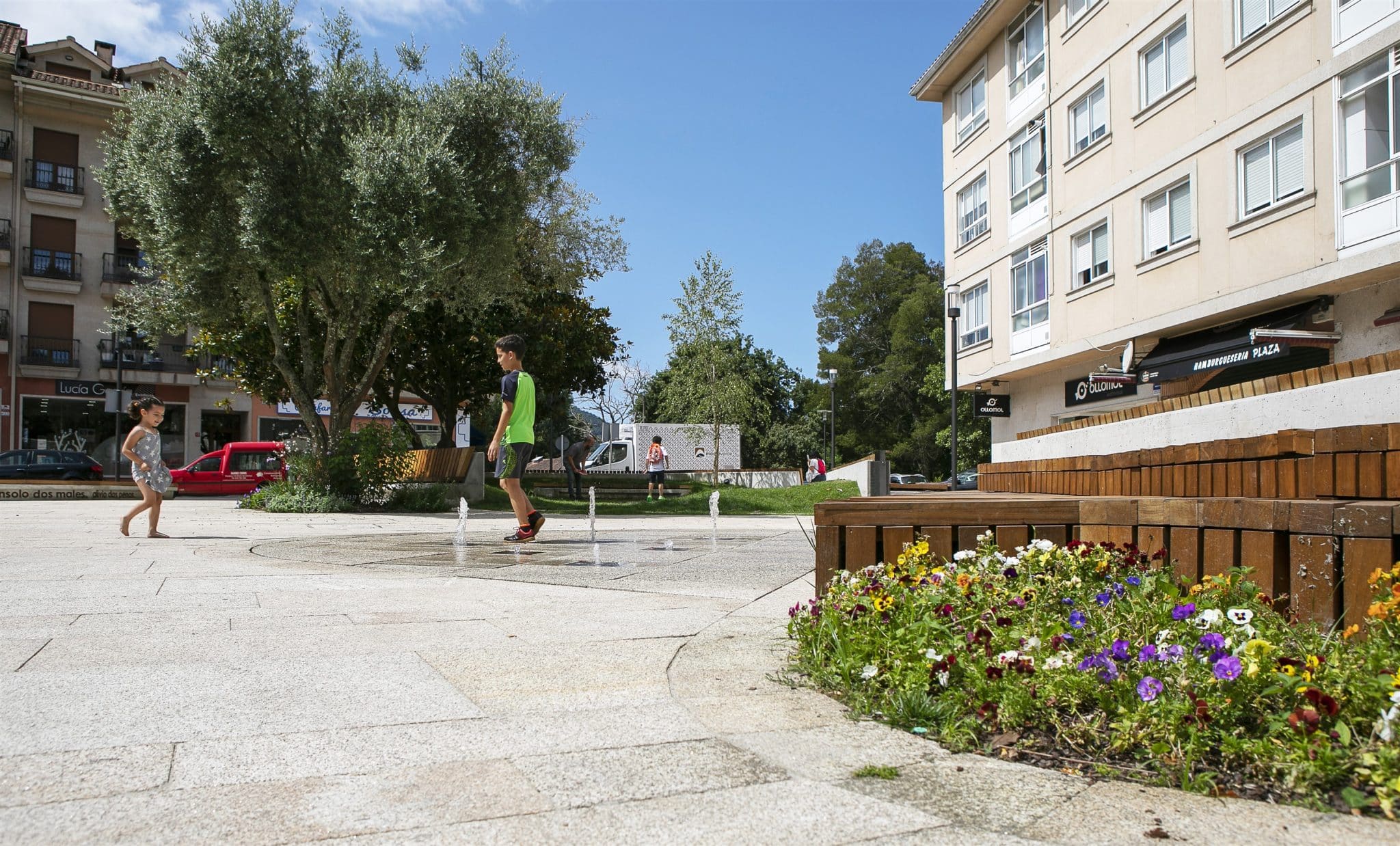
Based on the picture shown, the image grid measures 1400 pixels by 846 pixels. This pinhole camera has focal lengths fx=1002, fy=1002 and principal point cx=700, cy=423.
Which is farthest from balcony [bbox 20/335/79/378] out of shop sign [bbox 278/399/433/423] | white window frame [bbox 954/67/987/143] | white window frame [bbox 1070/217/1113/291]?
white window frame [bbox 1070/217/1113/291]

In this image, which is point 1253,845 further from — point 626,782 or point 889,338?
point 889,338

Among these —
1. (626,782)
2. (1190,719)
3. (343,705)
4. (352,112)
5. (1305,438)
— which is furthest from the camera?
(352,112)

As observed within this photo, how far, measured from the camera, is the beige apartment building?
47.1 feet

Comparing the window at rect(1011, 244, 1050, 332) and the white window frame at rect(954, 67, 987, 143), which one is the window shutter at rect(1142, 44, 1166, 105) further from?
the white window frame at rect(954, 67, 987, 143)

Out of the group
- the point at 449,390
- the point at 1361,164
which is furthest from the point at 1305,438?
the point at 449,390

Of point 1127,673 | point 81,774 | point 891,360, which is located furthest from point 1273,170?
point 891,360

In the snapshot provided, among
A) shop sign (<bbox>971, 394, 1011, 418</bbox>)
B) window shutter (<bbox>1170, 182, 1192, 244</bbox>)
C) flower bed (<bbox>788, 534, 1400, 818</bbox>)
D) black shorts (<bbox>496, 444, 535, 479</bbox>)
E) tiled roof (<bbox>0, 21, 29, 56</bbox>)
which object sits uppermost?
tiled roof (<bbox>0, 21, 29, 56</bbox>)

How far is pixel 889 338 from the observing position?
7231cm

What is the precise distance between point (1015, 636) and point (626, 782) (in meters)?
1.51

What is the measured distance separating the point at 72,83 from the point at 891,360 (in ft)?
156

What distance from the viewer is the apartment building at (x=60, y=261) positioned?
128 feet

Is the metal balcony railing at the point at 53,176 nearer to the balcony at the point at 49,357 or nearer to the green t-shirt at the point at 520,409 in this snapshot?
the balcony at the point at 49,357

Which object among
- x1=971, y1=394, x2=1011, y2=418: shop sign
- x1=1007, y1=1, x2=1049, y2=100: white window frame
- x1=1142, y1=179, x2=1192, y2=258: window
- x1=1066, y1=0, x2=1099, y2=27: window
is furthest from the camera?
x1=971, y1=394, x2=1011, y2=418: shop sign

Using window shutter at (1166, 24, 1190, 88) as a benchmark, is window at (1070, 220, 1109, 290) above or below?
below
